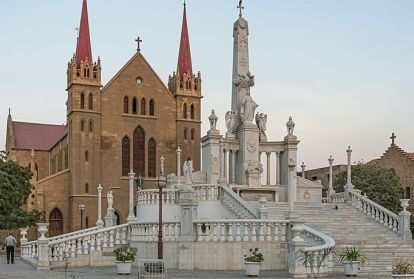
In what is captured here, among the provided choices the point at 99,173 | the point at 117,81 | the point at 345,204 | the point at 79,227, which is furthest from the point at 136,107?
the point at 345,204

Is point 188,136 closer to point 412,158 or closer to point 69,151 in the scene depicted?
point 69,151

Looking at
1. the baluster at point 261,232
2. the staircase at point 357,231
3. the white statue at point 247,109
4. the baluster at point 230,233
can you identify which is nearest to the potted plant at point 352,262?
the staircase at point 357,231

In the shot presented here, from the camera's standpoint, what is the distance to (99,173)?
58.2 meters

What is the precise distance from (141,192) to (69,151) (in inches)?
1009

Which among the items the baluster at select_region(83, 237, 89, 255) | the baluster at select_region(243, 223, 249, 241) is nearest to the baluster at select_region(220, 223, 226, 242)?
the baluster at select_region(243, 223, 249, 241)

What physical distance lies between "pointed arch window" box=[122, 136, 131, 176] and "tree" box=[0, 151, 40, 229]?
465 inches

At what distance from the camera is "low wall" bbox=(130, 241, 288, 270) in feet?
81.8

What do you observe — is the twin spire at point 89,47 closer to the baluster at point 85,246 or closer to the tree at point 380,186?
the tree at point 380,186

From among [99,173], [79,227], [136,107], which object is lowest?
[79,227]

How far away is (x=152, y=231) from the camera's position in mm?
27484

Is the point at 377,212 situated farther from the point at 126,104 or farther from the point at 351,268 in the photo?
the point at 126,104

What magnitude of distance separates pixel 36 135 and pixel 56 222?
1901cm

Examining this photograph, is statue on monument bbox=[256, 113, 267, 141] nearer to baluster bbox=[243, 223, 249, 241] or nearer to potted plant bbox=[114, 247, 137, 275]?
baluster bbox=[243, 223, 249, 241]

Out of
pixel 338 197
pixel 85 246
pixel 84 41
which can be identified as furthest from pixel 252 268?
pixel 84 41
